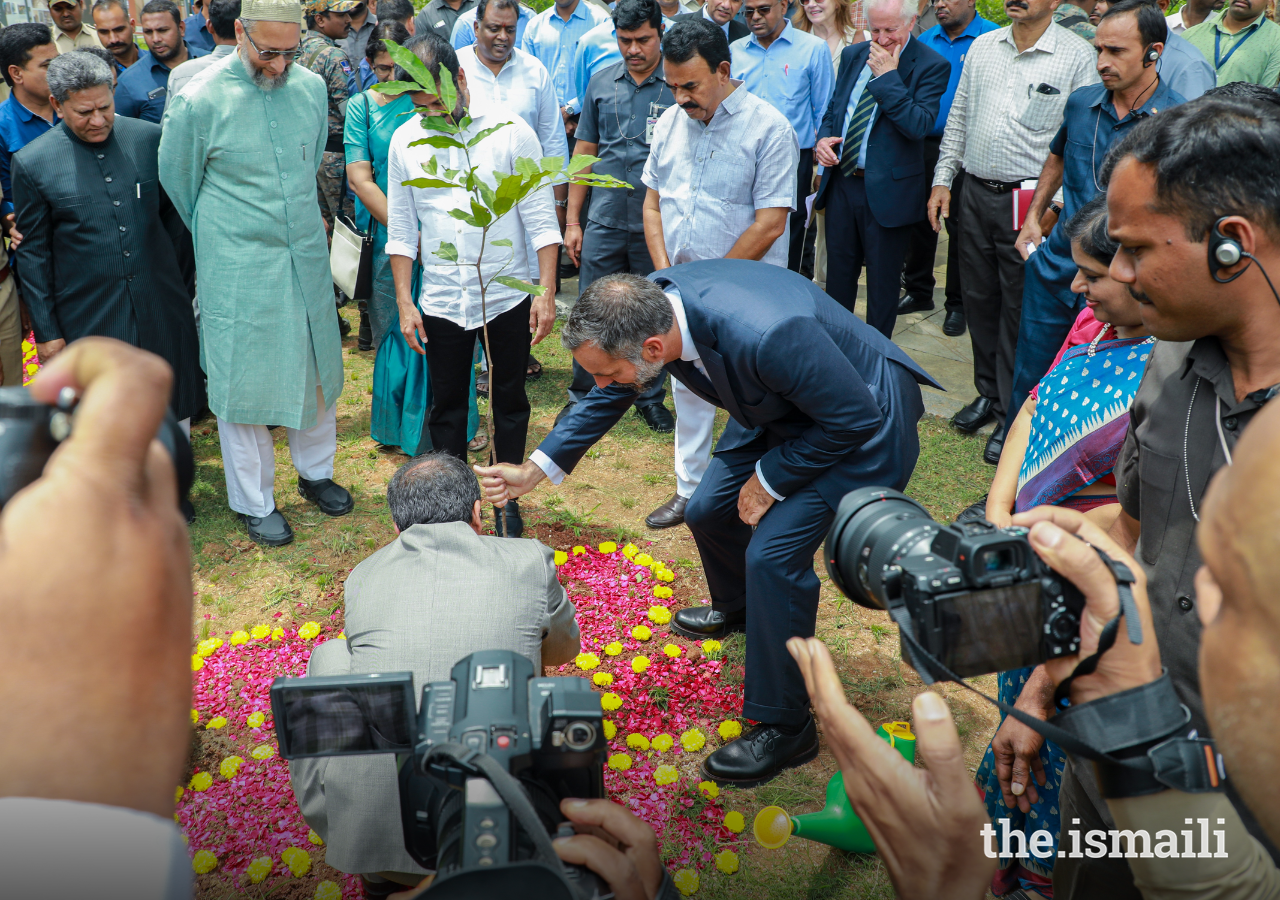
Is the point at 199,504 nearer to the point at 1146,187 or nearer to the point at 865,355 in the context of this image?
the point at 865,355

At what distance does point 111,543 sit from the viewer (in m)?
0.76

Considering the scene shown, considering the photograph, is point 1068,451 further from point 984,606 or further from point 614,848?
point 614,848

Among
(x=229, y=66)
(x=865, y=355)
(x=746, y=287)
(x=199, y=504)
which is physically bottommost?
(x=199, y=504)

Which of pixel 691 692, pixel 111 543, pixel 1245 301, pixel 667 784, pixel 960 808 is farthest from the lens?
pixel 691 692

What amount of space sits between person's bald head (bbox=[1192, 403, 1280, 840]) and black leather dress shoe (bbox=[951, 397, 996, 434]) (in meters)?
4.60

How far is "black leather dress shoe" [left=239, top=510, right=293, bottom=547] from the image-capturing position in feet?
14.3

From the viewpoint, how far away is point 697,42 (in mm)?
4309

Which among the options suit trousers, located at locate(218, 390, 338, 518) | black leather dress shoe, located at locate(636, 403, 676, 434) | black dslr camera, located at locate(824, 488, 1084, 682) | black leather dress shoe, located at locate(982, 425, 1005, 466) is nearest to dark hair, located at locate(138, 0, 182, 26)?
suit trousers, located at locate(218, 390, 338, 518)

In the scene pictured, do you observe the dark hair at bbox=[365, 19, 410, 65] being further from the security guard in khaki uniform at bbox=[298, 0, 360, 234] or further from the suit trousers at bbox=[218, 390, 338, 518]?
the suit trousers at bbox=[218, 390, 338, 518]

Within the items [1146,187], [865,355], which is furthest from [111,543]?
[865,355]

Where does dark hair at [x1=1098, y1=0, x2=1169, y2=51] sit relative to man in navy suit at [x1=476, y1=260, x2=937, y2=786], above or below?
above

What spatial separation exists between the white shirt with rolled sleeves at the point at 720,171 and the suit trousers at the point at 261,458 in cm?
196

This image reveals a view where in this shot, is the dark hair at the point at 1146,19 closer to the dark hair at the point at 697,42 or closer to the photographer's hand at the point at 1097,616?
the dark hair at the point at 697,42

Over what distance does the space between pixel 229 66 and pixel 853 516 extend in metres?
3.40
